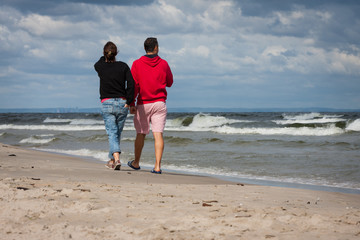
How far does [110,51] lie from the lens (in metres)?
5.70

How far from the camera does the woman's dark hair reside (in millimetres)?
5703

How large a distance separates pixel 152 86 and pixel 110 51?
77cm

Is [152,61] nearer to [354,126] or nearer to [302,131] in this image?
[302,131]

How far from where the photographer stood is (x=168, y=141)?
15.0 m

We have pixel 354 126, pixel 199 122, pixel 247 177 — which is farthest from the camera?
pixel 199 122

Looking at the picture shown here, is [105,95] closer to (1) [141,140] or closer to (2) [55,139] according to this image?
(1) [141,140]

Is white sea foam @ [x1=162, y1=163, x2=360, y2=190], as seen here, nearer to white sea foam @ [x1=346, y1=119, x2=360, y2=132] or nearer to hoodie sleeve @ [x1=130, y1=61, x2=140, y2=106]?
hoodie sleeve @ [x1=130, y1=61, x2=140, y2=106]

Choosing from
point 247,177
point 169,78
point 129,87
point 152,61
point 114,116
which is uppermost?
point 152,61

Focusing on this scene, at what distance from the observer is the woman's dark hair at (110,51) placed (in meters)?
5.70

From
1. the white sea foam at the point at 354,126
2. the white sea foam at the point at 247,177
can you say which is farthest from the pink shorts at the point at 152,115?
the white sea foam at the point at 354,126

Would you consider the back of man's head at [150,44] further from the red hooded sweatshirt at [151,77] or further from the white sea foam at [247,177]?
the white sea foam at [247,177]

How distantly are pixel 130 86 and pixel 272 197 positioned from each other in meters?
2.52

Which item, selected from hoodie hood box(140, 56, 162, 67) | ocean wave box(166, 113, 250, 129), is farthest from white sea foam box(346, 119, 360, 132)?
hoodie hood box(140, 56, 162, 67)

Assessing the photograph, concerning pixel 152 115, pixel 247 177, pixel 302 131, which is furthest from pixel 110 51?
pixel 302 131
